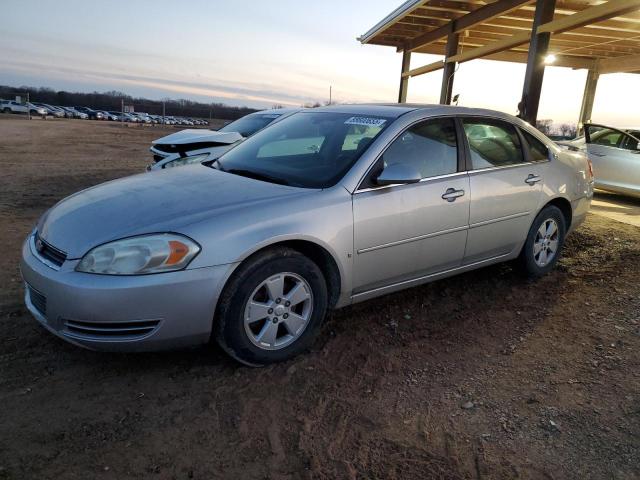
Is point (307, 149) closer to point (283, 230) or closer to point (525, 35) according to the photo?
point (283, 230)

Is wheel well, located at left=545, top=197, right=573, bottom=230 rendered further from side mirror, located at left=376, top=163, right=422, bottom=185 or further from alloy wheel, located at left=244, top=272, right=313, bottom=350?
alloy wheel, located at left=244, top=272, right=313, bottom=350

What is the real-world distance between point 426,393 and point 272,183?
165cm

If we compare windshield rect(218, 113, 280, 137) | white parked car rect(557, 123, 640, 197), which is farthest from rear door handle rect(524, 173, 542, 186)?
white parked car rect(557, 123, 640, 197)

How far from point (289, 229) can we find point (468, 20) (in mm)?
10739

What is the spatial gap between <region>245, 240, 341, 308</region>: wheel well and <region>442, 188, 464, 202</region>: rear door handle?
108 centimetres

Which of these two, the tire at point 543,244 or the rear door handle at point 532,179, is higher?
the rear door handle at point 532,179

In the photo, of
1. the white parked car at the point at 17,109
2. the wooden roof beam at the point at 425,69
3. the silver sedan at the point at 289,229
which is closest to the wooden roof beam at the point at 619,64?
the wooden roof beam at the point at 425,69

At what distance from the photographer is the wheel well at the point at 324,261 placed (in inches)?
122

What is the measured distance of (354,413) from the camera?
8.71 ft

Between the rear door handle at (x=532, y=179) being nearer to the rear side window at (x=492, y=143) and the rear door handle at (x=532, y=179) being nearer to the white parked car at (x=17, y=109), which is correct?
the rear side window at (x=492, y=143)

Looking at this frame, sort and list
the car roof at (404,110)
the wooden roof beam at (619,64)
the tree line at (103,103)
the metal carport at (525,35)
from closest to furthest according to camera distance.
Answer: the car roof at (404,110) < the metal carport at (525,35) < the wooden roof beam at (619,64) < the tree line at (103,103)

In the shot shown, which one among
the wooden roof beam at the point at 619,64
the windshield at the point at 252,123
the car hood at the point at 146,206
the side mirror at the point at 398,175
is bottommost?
the car hood at the point at 146,206

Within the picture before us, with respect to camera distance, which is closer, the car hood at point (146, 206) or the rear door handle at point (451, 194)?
the car hood at point (146, 206)

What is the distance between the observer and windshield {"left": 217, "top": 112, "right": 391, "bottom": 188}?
3457 mm
